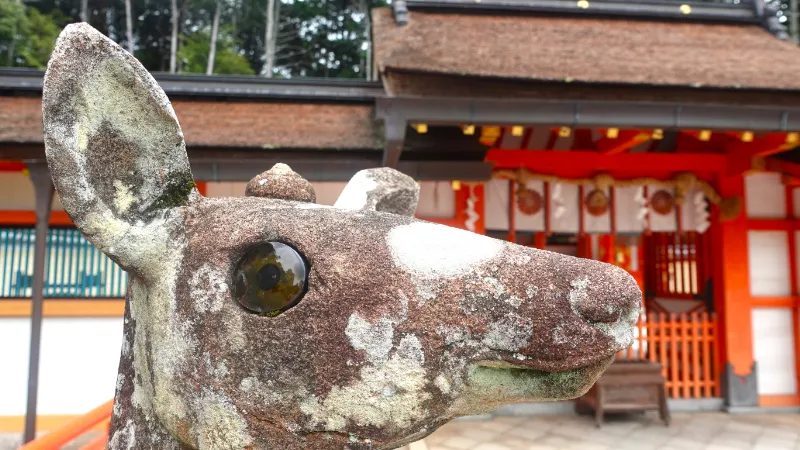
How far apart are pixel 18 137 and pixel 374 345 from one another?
200 inches

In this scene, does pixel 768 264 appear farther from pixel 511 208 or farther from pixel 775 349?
pixel 511 208

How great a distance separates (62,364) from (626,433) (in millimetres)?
6485

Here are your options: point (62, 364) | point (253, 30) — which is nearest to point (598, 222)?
point (62, 364)

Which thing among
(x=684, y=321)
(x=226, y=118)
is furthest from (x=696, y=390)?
(x=226, y=118)

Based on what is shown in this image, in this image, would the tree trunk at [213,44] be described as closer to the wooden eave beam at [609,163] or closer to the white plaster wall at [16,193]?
the white plaster wall at [16,193]

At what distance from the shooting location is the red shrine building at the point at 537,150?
4762 millimetres

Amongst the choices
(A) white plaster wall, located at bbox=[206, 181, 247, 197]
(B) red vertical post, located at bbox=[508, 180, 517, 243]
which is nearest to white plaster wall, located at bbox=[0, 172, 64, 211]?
(A) white plaster wall, located at bbox=[206, 181, 247, 197]

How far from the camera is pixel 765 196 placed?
6.86 metres

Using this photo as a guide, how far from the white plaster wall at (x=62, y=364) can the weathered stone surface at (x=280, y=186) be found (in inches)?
214

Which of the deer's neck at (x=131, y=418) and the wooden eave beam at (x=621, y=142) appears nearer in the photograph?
the deer's neck at (x=131, y=418)

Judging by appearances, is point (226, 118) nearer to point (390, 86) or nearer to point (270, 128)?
point (270, 128)

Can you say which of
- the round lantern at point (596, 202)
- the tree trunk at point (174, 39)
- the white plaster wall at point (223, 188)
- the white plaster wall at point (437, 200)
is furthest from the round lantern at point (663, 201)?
Answer: the tree trunk at point (174, 39)

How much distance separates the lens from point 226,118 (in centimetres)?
528

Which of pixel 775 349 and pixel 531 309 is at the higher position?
pixel 531 309
